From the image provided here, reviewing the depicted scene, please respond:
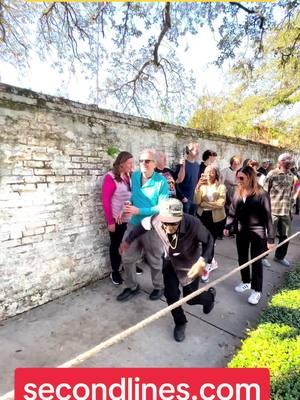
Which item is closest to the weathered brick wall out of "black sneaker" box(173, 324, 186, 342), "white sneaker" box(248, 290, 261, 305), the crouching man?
the crouching man

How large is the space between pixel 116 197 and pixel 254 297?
2303 mm

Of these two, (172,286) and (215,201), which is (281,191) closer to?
(215,201)

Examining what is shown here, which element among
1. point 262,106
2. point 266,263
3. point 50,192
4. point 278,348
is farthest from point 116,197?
point 262,106

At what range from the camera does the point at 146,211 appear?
3330 millimetres

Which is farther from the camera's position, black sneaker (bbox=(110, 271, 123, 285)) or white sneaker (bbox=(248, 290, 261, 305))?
black sneaker (bbox=(110, 271, 123, 285))

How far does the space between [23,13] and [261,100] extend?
9.09 metres

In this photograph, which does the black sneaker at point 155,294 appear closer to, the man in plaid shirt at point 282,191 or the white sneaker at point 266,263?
the white sneaker at point 266,263

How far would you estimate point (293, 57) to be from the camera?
7859 millimetres

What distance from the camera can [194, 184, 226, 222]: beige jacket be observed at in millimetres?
4430

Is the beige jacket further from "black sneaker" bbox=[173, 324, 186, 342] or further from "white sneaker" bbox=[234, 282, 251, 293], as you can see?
"black sneaker" bbox=[173, 324, 186, 342]

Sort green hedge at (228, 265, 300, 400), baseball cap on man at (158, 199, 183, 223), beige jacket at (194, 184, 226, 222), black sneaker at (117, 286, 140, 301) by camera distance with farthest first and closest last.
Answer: beige jacket at (194, 184, 226, 222) → black sneaker at (117, 286, 140, 301) → baseball cap on man at (158, 199, 183, 223) → green hedge at (228, 265, 300, 400)

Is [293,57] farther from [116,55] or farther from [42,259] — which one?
[42,259]

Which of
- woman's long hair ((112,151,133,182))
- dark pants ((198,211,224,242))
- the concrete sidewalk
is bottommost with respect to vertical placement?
the concrete sidewalk

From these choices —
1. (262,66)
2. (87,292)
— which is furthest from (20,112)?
(262,66)
